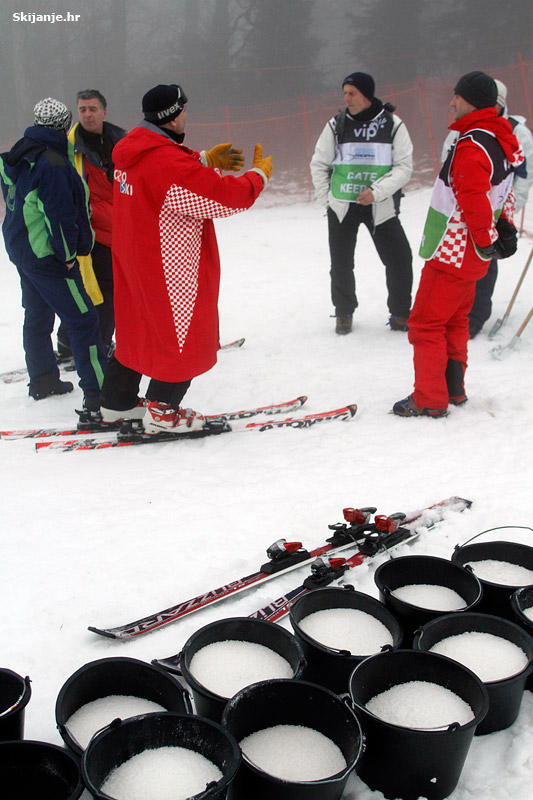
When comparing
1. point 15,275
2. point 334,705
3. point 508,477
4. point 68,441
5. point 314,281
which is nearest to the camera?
point 334,705

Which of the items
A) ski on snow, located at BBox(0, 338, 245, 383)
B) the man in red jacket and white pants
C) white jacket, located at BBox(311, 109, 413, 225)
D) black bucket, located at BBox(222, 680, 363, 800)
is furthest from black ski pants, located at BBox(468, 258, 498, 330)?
black bucket, located at BBox(222, 680, 363, 800)

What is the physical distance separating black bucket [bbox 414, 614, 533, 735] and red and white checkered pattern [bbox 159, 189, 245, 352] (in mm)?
1950

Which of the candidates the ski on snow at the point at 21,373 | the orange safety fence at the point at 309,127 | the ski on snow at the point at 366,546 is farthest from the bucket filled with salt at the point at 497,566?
the orange safety fence at the point at 309,127

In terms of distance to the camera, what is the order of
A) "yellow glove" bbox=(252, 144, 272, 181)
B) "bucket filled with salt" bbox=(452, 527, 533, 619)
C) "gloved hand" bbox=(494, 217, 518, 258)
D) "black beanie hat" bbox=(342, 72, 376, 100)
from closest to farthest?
"bucket filled with salt" bbox=(452, 527, 533, 619)
"yellow glove" bbox=(252, 144, 272, 181)
"gloved hand" bbox=(494, 217, 518, 258)
"black beanie hat" bbox=(342, 72, 376, 100)

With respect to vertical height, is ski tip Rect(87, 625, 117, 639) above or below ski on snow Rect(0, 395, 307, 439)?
above

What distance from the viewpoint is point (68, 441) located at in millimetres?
3725

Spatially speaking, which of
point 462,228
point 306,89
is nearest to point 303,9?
point 306,89

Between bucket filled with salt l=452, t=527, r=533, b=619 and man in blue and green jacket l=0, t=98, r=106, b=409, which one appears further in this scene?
man in blue and green jacket l=0, t=98, r=106, b=409

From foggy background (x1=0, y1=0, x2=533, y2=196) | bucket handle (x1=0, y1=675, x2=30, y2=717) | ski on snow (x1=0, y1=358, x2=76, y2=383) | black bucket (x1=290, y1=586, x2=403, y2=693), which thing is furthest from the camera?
foggy background (x1=0, y1=0, x2=533, y2=196)

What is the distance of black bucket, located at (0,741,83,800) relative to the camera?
4.52 feet

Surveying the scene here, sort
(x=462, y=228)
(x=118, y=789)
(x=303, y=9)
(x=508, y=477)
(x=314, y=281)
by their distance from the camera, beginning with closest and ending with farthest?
(x=118, y=789) < (x=508, y=477) < (x=462, y=228) < (x=314, y=281) < (x=303, y=9)

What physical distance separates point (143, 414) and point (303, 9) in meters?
19.1

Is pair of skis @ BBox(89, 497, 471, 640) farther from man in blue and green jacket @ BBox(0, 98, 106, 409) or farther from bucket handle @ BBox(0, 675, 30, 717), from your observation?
man in blue and green jacket @ BBox(0, 98, 106, 409)

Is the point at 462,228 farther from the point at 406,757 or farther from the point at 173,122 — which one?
the point at 406,757
